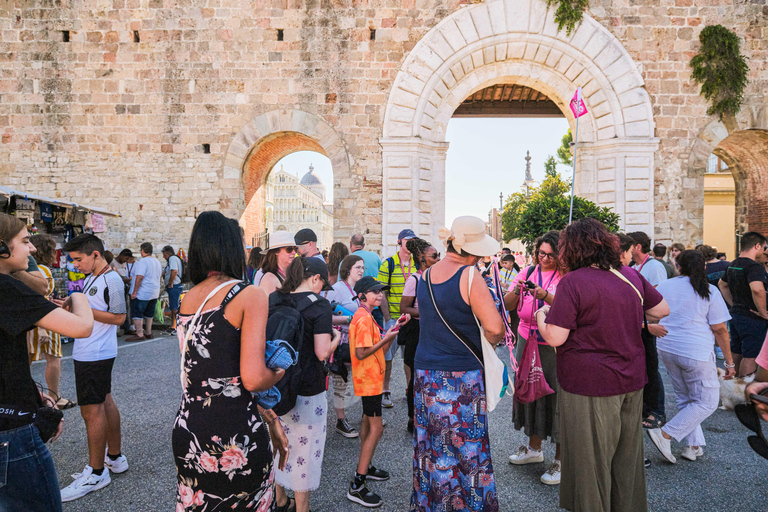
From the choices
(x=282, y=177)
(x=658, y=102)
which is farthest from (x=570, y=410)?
(x=282, y=177)

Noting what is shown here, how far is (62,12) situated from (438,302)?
39.6 feet

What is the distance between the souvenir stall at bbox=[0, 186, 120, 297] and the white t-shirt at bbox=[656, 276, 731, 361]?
8017 mm

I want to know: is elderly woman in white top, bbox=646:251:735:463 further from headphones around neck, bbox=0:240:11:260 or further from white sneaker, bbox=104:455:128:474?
headphones around neck, bbox=0:240:11:260

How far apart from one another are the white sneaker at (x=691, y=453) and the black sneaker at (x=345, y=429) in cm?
277

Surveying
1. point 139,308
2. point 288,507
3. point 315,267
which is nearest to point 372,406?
point 288,507

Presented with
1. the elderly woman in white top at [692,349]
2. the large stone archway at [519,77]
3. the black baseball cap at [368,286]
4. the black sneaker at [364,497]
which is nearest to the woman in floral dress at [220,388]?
the black sneaker at [364,497]

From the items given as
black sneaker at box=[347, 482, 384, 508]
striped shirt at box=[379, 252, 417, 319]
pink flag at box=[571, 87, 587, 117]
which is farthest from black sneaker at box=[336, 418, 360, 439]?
pink flag at box=[571, 87, 587, 117]

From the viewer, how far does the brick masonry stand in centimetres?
988

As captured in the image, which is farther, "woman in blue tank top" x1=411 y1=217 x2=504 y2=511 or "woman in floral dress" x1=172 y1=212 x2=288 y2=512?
"woman in blue tank top" x1=411 y1=217 x2=504 y2=511

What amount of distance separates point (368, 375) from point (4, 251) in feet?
7.30

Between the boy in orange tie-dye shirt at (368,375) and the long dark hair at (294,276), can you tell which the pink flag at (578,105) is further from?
the long dark hair at (294,276)

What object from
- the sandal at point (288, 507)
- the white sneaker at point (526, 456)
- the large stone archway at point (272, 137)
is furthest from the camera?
the large stone archway at point (272, 137)

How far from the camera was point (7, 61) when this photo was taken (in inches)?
400

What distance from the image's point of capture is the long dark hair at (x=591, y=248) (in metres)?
2.51
